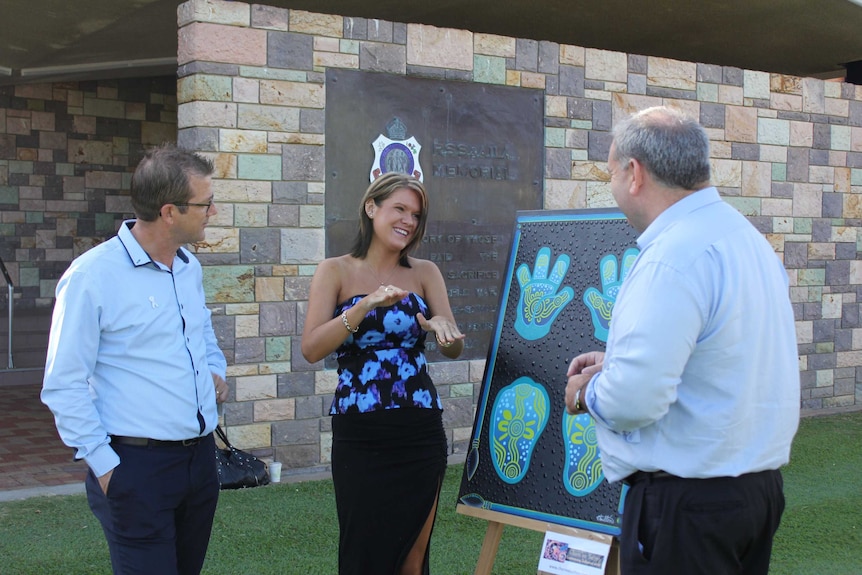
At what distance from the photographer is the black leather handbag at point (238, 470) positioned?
4723mm

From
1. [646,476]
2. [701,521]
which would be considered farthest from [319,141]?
[701,521]

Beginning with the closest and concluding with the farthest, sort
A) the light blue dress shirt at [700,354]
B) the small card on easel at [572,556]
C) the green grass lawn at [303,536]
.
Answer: the light blue dress shirt at [700,354] < the small card on easel at [572,556] < the green grass lawn at [303,536]

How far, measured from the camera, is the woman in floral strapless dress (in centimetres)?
317

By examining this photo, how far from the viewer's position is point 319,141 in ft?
19.8

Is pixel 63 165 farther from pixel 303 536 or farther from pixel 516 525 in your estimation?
pixel 516 525

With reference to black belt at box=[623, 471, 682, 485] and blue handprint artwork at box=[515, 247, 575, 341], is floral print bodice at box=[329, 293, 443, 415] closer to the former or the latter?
blue handprint artwork at box=[515, 247, 575, 341]

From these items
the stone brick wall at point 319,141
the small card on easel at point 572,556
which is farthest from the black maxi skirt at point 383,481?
the stone brick wall at point 319,141

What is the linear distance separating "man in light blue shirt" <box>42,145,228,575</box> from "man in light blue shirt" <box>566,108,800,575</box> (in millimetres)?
1171

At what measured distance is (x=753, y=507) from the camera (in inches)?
84.3

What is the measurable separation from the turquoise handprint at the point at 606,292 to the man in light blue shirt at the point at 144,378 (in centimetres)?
137

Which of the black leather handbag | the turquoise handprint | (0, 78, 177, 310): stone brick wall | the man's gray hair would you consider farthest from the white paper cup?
(0, 78, 177, 310): stone brick wall

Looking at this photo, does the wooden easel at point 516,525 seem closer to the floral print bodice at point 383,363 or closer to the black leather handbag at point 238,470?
the floral print bodice at point 383,363

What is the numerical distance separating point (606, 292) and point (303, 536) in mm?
2338

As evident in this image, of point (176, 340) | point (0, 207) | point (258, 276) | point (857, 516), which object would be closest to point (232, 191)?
point (258, 276)
